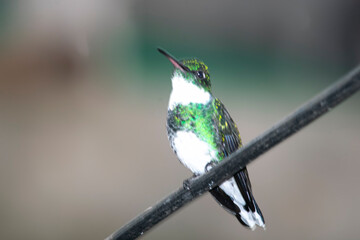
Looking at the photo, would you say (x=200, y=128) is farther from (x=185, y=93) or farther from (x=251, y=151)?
(x=251, y=151)

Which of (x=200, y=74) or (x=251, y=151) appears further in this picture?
(x=200, y=74)

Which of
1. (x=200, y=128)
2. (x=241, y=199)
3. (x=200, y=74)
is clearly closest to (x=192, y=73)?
(x=200, y=74)

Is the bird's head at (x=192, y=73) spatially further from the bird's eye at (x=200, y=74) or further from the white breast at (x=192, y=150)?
the white breast at (x=192, y=150)

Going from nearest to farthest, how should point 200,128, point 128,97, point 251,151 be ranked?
point 251,151 → point 200,128 → point 128,97

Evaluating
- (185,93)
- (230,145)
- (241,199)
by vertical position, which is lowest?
(241,199)

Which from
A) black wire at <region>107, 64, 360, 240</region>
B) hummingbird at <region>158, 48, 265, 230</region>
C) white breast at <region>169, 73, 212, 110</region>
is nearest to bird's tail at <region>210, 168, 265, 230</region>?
hummingbird at <region>158, 48, 265, 230</region>

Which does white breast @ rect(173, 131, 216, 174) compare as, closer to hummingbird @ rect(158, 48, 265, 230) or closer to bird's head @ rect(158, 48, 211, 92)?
hummingbird @ rect(158, 48, 265, 230)
